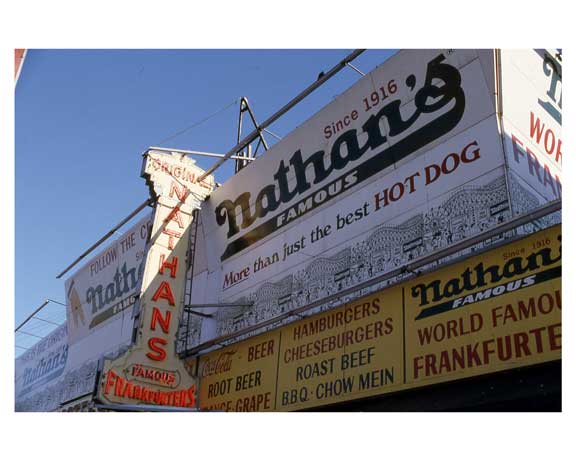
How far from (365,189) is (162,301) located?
16.9ft

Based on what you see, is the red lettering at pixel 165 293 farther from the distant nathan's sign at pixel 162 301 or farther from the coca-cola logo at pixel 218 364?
the coca-cola logo at pixel 218 364

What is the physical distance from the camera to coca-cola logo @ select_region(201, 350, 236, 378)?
42.6 feet

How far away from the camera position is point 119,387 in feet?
39.8

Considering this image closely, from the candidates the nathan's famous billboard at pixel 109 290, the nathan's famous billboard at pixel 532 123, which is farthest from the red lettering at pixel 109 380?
the nathan's famous billboard at pixel 532 123

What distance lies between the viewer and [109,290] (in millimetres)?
18609

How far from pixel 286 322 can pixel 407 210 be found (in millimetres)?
3214

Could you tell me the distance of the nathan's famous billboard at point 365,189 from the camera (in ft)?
31.2

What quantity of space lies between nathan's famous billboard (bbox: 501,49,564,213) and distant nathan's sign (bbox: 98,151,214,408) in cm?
765

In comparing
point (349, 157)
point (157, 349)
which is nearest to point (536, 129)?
point (349, 157)

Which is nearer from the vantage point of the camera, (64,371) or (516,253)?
(516,253)

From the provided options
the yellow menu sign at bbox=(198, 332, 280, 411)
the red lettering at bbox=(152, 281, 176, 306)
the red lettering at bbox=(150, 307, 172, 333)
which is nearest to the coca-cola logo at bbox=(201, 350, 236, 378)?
Result: the yellow menu sign at bbox=(198, 332, 280, 411)

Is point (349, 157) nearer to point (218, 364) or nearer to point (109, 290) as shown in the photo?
point (218, 364)
